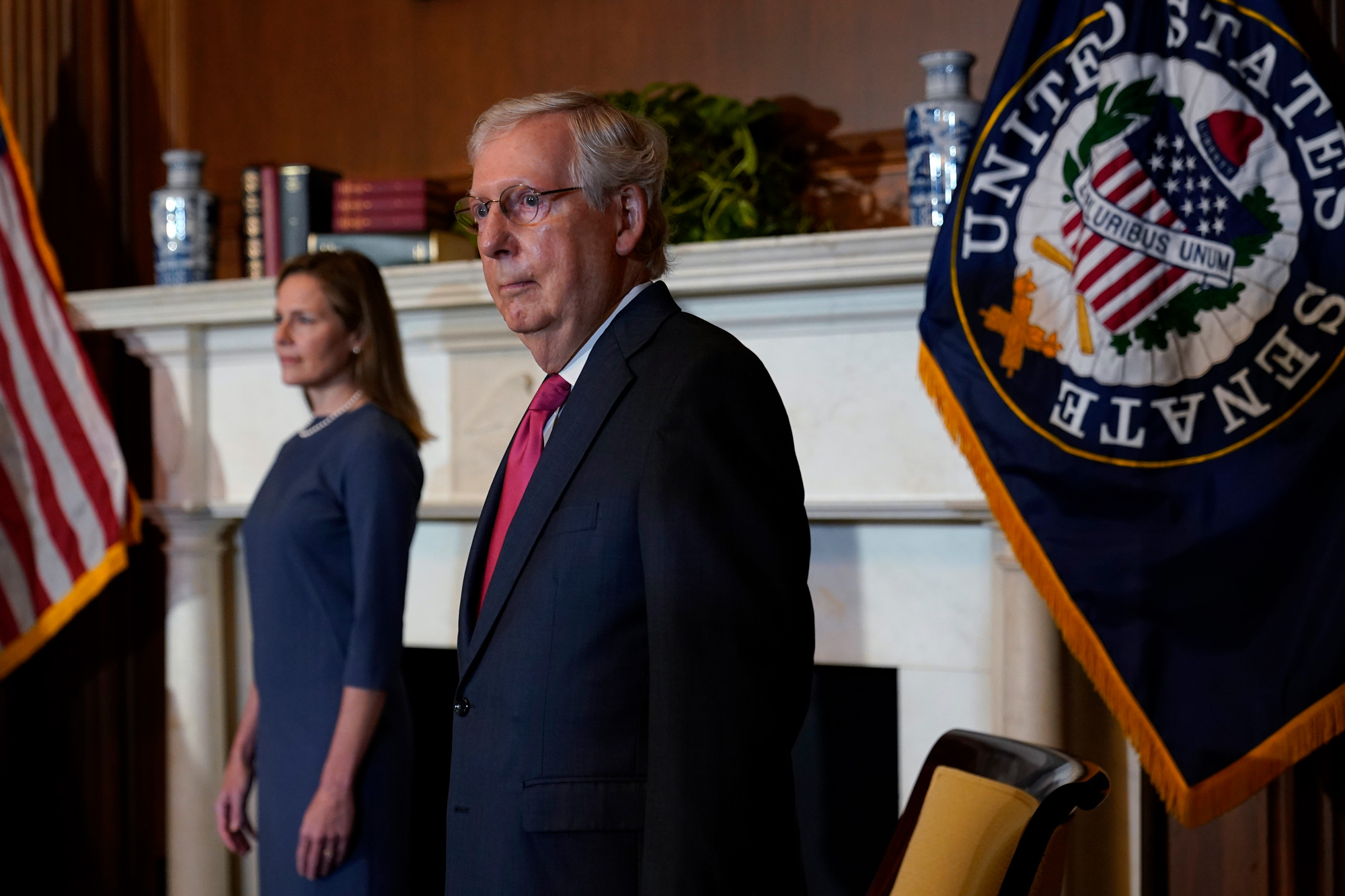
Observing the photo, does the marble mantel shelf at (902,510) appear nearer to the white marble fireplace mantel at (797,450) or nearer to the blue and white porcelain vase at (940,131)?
the white marble fireplace mantel at (797,450)

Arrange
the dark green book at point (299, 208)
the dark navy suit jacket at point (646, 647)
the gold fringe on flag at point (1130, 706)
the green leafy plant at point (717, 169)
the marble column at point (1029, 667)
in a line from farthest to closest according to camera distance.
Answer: the dark green book at point (299, 208), the green leafy plant at point (717, 169), the marble column at point (1029, 667), the gold fringe on flag at point (1130, 706), the dark navy suit jacket at point (646, 647)

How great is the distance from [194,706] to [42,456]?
0.76m

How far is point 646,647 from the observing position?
1.22 metres

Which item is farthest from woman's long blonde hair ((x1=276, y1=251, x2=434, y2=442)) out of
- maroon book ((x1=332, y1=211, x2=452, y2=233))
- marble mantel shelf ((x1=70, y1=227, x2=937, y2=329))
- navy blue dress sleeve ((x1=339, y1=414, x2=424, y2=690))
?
maroon book ((x1=332, y1=211, x2=452, y2=233))

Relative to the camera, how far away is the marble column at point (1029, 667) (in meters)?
2.61

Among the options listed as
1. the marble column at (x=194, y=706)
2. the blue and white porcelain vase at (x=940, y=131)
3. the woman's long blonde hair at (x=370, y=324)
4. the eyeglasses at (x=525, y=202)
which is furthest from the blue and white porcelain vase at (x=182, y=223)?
the eyeglasses at (x=525, y=202)

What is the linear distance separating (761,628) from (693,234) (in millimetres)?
1801

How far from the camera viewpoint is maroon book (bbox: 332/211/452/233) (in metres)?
3.09

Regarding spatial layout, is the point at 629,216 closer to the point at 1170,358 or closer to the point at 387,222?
the point at 1170,358

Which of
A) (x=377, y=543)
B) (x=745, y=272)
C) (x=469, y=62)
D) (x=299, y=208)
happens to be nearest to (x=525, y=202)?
(x=377, y=543)

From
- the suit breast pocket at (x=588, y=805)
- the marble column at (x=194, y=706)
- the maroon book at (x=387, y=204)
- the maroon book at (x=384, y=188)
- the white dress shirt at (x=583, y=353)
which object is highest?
the maroon book at (x=384, y=188)

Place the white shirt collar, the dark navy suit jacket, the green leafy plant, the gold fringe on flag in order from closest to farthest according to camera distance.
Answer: the dark navy suit jacket → the white shirt collar → the gold fringe on flag → the green leafy plant

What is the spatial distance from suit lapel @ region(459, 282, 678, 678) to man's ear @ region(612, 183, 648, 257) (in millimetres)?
78

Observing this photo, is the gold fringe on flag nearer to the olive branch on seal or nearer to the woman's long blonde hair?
the olive branch on seal
